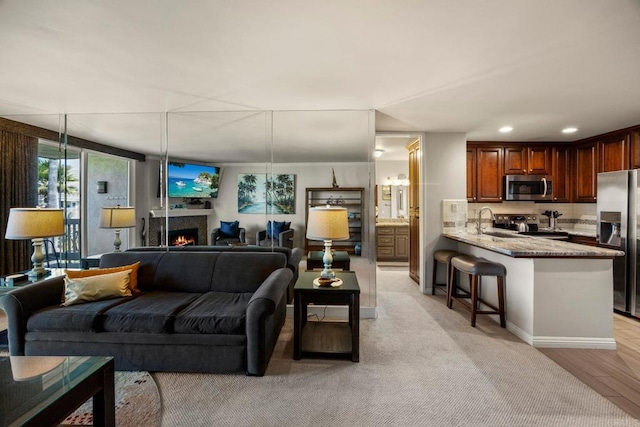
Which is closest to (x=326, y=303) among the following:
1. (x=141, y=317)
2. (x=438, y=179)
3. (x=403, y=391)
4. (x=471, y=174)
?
(x=403, y=391)

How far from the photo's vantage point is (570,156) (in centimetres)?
452

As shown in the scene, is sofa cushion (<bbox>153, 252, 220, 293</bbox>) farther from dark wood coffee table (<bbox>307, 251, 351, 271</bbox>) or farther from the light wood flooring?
the light wood flooring

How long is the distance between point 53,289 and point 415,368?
310 centimetres

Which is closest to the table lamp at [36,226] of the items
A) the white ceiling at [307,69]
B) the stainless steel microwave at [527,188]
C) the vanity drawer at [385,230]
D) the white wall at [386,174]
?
the white ceiling at [307,69]

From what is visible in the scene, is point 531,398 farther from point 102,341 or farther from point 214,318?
point 102,341

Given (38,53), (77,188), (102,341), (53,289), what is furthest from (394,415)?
(77,188)

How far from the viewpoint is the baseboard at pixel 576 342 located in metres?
2.55

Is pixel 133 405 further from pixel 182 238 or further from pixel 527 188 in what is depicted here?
pixel 527 188

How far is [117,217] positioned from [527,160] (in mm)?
6037

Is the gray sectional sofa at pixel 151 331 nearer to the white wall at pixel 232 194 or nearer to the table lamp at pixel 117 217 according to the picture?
the table lamp at pixel 117 217

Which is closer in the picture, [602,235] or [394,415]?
[394,415]

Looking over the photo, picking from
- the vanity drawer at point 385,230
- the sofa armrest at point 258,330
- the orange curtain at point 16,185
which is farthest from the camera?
the vanity drawer at point 385,230

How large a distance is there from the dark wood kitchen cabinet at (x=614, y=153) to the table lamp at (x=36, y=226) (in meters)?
6.83

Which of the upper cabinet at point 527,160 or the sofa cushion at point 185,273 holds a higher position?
the upper cabinet at point 527,160
